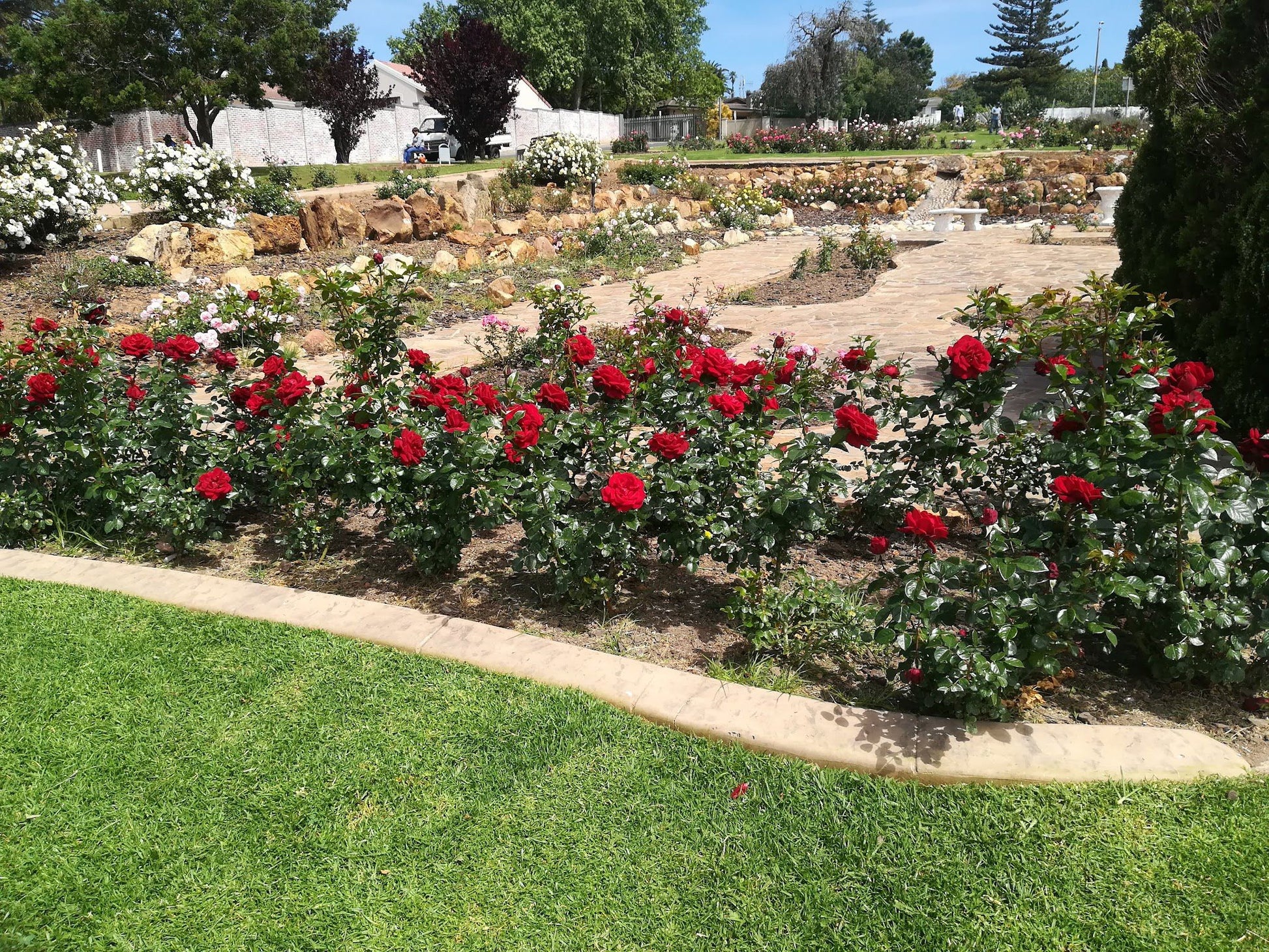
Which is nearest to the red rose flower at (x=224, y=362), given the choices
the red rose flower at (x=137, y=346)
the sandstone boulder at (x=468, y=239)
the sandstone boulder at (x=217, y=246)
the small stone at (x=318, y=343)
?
the red rose flower at (x=137, y=346)

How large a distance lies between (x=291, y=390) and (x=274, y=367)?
0.99ft

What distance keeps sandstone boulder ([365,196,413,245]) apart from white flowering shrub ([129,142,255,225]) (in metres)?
1.90

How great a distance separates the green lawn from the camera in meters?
2.05

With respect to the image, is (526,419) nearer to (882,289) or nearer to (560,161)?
(882,289)

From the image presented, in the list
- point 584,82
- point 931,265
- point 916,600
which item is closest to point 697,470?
point 916,600

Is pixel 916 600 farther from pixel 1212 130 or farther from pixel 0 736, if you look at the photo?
pixel 1212 130

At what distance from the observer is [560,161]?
18.8m

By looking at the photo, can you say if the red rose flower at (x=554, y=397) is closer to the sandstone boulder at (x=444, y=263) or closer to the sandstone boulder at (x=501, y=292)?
the sandstone boulder at (x=501, y=292)

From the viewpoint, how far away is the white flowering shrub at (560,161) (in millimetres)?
18781

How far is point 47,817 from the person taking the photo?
95.0 inches

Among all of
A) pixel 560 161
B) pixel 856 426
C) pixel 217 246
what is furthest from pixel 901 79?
pixel 856 426

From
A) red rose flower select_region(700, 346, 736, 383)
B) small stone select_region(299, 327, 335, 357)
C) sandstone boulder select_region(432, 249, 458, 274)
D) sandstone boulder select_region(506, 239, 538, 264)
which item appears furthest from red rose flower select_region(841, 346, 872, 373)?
sandstone boulder select_region(506, 239, 538, 264)

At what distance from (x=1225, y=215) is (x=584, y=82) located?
57393 millimetres

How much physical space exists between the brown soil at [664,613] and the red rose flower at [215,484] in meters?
0.44
